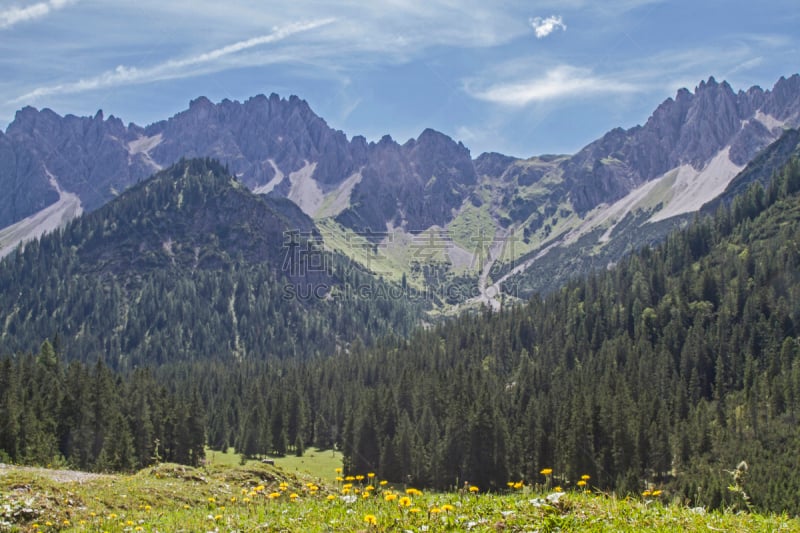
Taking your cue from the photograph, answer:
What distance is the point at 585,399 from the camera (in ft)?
352

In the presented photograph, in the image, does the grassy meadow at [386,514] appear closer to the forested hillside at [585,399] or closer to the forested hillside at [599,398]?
the forested hillside at [585,399]

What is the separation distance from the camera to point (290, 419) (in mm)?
141875

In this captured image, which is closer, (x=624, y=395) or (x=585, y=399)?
(x=585, y=399)

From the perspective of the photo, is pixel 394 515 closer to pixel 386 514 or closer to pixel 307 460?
pixel 386 514

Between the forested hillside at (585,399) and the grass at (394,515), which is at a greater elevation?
the grass at (394,515)

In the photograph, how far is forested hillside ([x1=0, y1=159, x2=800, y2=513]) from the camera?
95500 mm

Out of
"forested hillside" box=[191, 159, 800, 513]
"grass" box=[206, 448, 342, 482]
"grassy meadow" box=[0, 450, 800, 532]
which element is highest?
"grassy meadow" box=[0, 450, 800, 532]

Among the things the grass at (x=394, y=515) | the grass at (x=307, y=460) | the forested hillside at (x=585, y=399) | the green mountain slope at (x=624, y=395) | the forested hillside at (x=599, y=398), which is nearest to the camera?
the grass at (x=394, y=515)


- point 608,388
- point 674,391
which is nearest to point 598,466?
point 608,388

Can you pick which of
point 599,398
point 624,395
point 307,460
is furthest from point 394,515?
point 307,460

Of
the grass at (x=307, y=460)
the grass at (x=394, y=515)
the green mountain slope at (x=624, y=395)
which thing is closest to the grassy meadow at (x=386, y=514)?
the grass at (x=394, y=515)

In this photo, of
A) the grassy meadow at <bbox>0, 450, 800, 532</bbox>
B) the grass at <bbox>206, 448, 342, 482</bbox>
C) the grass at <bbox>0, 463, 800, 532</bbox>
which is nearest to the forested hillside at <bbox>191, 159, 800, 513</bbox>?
the grass at <bbox>206, 448, 342, 482</bbox>

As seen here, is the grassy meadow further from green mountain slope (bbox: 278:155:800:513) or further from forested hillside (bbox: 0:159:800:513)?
green mountain slope (bbox: 278:155:800:513)

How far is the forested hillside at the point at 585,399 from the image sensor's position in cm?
9550
